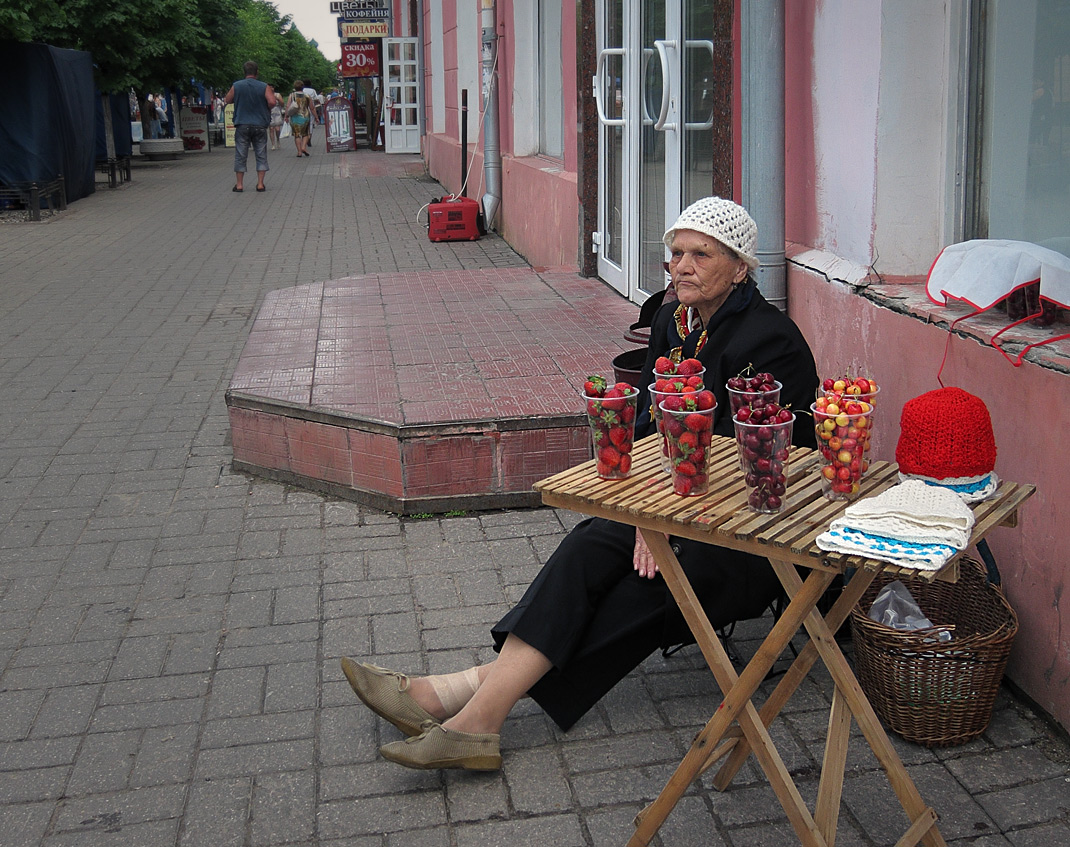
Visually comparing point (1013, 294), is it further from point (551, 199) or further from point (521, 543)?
point (551, 199)

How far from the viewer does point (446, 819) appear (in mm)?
2738

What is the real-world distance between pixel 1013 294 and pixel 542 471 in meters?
2.11

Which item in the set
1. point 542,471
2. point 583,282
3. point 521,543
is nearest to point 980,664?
point 521,543

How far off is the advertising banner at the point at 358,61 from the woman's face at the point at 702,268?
32.9 metres

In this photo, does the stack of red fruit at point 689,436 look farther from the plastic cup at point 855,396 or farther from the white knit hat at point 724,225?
the white knit hat at point 724,225

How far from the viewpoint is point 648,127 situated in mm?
A: 6836

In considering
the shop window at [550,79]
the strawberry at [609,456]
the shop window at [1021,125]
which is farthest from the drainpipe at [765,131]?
the shop window at [550,79]

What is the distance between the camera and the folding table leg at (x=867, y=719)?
95.3 inches

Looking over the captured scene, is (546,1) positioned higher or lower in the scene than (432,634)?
higher

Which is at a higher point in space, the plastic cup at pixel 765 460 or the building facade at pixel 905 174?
the building facade at pixel 905 174

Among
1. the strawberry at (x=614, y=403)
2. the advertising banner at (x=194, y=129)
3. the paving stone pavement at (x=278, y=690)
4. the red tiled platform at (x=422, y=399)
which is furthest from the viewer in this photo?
the advertising banner at (x=194, y=129)

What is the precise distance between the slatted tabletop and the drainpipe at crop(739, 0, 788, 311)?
6.19 ft

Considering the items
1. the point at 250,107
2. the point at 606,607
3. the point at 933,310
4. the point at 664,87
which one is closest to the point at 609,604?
the point at 606,607

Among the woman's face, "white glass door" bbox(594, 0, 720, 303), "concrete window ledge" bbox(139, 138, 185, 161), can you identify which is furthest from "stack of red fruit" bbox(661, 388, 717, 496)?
"concrete window ledge" bbox(139, 138, 185, 161)
